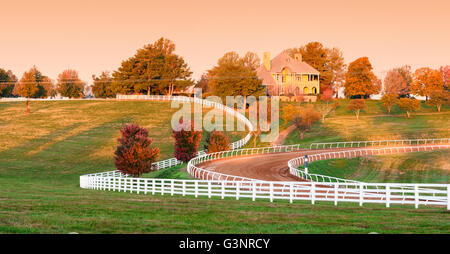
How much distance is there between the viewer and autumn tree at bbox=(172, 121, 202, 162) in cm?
5706

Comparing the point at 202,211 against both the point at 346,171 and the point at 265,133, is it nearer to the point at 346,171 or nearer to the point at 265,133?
the point at 346,171

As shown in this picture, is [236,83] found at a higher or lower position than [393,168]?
higher

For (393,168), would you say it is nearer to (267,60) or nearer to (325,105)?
(325,105)

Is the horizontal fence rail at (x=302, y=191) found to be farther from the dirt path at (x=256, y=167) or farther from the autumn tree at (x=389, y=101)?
the autumn tree at (x=389, y=101)

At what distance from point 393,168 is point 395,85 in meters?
90.2

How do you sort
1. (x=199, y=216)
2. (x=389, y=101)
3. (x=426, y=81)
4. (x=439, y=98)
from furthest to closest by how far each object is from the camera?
(x=426, y=81)
(x=439, y=98)
(x=389, y=101)
(x=199, y=216)

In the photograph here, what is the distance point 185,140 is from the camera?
188ft

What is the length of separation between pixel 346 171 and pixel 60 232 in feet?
140

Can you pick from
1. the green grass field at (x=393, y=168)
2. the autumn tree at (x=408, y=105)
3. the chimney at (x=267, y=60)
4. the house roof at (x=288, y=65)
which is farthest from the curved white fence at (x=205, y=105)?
the autumn tree at (x=408, y=105)

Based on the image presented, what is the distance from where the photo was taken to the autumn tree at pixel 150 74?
137 meters

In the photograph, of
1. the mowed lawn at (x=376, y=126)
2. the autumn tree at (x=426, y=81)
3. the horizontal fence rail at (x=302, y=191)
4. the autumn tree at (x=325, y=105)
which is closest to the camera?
the horizontal fence rail at (x=302, y=191)

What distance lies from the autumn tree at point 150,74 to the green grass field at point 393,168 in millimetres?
85091

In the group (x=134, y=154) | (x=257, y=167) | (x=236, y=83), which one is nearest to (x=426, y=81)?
(x=236, y=83)

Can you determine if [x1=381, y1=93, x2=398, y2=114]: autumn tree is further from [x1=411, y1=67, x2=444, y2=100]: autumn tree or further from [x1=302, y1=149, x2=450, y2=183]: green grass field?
[x1=302, y1=149, x2=450, y2=183]: green grass field
